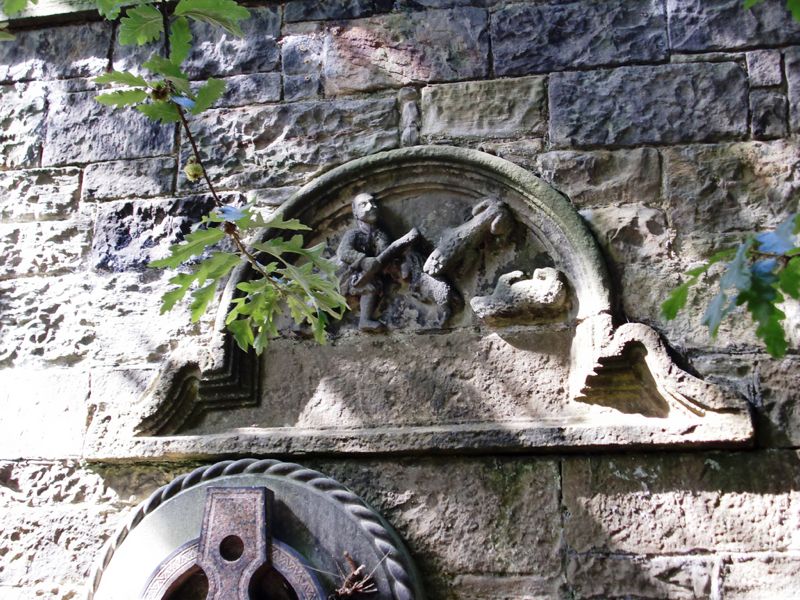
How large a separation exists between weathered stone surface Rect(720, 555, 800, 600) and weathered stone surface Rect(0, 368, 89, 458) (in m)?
1.90

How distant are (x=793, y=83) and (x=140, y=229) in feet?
6.95

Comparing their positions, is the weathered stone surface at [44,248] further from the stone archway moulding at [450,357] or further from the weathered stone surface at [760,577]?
the weathered stone surface at [760,577]

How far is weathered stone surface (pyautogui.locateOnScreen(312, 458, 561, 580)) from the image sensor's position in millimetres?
2596

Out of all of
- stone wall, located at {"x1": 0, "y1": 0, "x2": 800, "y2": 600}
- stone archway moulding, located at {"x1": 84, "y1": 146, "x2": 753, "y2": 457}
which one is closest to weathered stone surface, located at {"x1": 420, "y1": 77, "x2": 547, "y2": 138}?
stone wall, located at {"x1": 0, "y1": 0, "x2": 800, "y2": 600}

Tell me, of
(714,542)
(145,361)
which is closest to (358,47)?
(145,361)

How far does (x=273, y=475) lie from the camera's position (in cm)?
272

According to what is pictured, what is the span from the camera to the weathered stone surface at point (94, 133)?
3316 mm

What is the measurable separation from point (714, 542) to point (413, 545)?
794mm

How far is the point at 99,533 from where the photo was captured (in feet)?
9.30

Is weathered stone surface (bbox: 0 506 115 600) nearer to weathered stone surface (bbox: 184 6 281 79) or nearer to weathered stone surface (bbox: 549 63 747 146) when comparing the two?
weathered stone surface (bbox: 184 6 281 79)

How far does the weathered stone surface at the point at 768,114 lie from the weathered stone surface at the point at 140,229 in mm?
1736

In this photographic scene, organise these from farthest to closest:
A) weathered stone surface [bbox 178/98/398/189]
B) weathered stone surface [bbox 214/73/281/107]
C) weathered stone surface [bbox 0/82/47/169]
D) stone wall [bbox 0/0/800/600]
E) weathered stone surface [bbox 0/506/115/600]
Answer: weathered stone surface [bbox 0/82/47/169] < weathered stone surface [bbox 214/73/281/107] < weathered stone surface [bbox 178/98/398/189] < weathered stone surface [bbox 0/506/115/600] < stone wall [bbox 0/0/800/600]

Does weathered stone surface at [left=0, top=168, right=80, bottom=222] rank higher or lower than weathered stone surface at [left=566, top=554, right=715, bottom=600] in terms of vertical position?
higher

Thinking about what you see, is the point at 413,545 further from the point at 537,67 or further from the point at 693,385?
the point at 537,67
